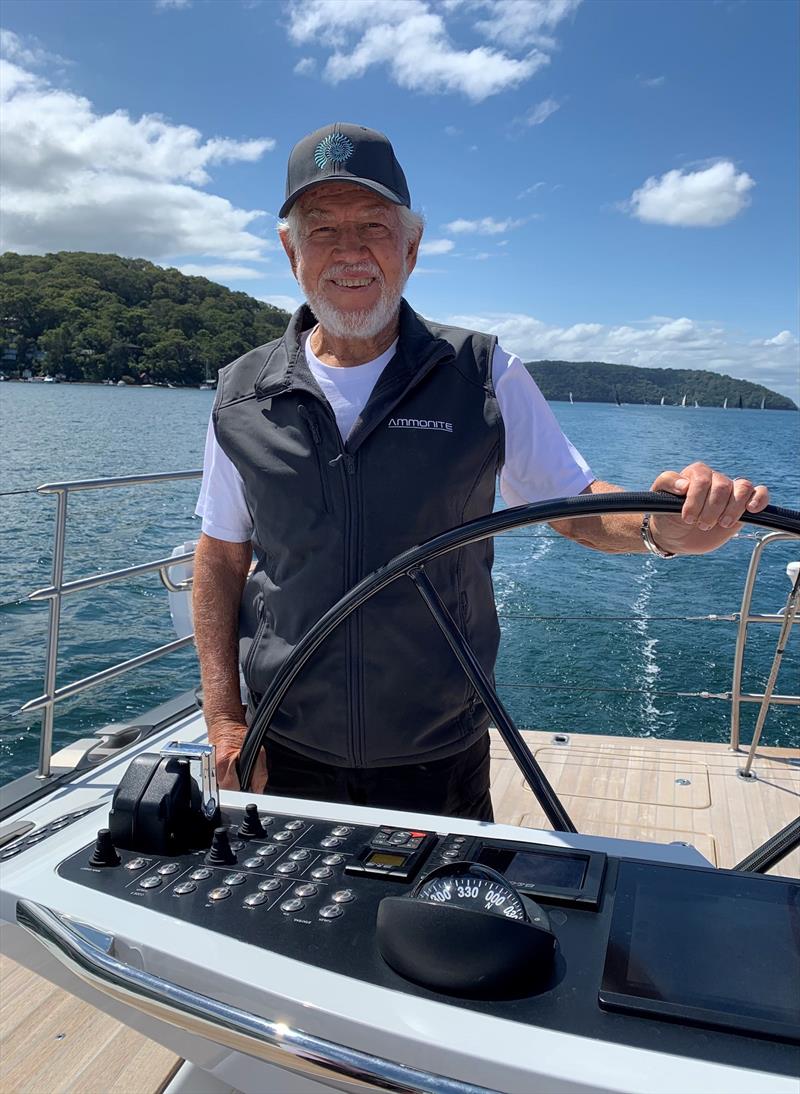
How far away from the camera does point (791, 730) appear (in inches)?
249

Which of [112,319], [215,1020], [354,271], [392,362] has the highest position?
[112,319]

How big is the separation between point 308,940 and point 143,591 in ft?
31.4

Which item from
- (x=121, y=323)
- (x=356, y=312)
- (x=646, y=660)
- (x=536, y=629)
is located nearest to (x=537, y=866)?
(x=356, y=312)

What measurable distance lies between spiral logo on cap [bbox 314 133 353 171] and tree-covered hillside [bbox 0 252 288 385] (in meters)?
43.4

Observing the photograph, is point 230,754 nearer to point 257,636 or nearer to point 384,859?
point 257,636

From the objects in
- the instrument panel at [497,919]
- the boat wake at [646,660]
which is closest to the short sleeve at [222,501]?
the instrument panel at [497,919]

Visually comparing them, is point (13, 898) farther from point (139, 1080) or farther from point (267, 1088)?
point (139, 1080)

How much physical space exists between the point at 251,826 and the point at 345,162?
1.05 metres

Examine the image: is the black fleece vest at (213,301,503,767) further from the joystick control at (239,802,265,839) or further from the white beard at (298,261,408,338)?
the joystick control at (239,802,265,839)

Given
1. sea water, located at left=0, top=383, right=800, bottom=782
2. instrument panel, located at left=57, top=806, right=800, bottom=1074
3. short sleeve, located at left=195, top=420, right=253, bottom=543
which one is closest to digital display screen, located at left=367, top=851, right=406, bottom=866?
instrument panel, located at left=57, top=806, right=800, bottom=1074

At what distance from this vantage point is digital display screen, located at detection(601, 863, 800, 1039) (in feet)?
1.77

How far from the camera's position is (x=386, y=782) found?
1.43 meters

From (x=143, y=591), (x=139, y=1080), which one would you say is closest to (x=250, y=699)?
(x=139, y=1080)

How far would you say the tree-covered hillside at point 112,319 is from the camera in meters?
45.7
